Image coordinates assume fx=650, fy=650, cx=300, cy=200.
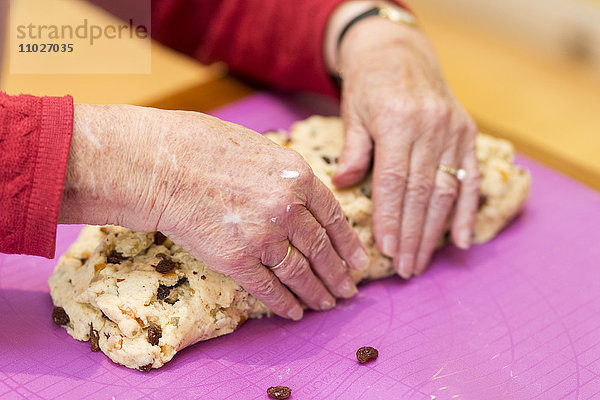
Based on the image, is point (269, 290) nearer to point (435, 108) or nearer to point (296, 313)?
point (296, 313)

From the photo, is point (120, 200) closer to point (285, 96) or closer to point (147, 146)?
point (147, 146)

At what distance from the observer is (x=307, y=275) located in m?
1.56

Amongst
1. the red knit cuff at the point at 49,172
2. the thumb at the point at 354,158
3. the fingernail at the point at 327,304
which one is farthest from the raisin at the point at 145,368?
the thumb at the point at 354,158

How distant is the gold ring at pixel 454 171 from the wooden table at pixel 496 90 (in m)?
0.65

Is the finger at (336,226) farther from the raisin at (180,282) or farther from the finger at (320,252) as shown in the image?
the raisin at (180,282)

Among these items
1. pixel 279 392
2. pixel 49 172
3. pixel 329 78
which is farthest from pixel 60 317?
pixel 329 78

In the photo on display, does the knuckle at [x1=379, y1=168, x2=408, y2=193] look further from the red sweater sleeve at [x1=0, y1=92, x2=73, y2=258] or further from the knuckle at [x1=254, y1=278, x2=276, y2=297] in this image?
the red sweater sleeve at [x1=0, y1=92, x2=73, y2=258]

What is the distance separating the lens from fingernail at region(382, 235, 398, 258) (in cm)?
174

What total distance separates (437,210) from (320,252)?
0.43m

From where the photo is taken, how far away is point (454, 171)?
71.2 inches

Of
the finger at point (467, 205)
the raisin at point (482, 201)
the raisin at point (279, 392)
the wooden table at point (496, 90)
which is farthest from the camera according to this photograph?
the wooden table at point (496, 90)

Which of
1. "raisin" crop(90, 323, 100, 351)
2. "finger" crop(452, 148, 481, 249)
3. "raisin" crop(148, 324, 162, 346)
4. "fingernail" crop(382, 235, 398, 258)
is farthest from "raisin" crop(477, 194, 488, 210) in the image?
"raisin" crop(90, 323, 100, 351)

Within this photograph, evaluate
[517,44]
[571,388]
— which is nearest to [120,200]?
[571,388]

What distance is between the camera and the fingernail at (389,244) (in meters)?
1.74
